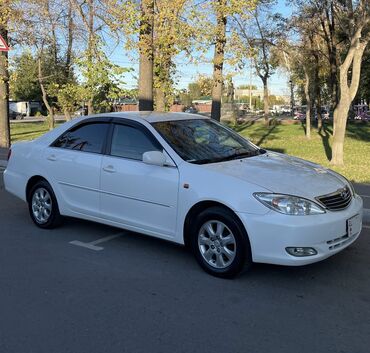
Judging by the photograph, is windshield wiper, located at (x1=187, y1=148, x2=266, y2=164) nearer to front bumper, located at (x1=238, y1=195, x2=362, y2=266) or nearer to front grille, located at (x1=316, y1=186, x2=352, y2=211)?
front bumper, located at (x1=238, y1=195, x2=362, y2=266)

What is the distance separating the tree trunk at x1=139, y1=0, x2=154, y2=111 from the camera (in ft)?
39.4

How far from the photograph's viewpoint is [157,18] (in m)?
12.1

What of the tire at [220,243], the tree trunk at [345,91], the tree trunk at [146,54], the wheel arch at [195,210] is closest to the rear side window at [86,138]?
the wheel arch at [195,210]

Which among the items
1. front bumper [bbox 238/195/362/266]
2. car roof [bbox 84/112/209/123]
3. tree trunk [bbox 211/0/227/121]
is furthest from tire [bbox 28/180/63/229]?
tree trunk [bbox 211/0/227/121]

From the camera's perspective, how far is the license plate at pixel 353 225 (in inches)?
185

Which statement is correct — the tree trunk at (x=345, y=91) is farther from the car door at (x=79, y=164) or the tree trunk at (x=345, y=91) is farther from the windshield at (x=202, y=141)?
the car door at (x=79, y=164)

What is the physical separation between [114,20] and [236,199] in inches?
383

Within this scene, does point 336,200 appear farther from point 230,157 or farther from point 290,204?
point 230,157

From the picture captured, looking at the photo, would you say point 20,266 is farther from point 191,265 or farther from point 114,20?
point 114,20

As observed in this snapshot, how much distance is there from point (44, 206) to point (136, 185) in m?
1.84

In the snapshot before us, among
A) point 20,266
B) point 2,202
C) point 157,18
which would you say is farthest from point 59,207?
point 157,18

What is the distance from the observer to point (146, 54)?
12523 mm

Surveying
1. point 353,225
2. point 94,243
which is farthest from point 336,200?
point 94,243

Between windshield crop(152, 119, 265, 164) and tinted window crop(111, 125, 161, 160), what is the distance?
175 millimetres
